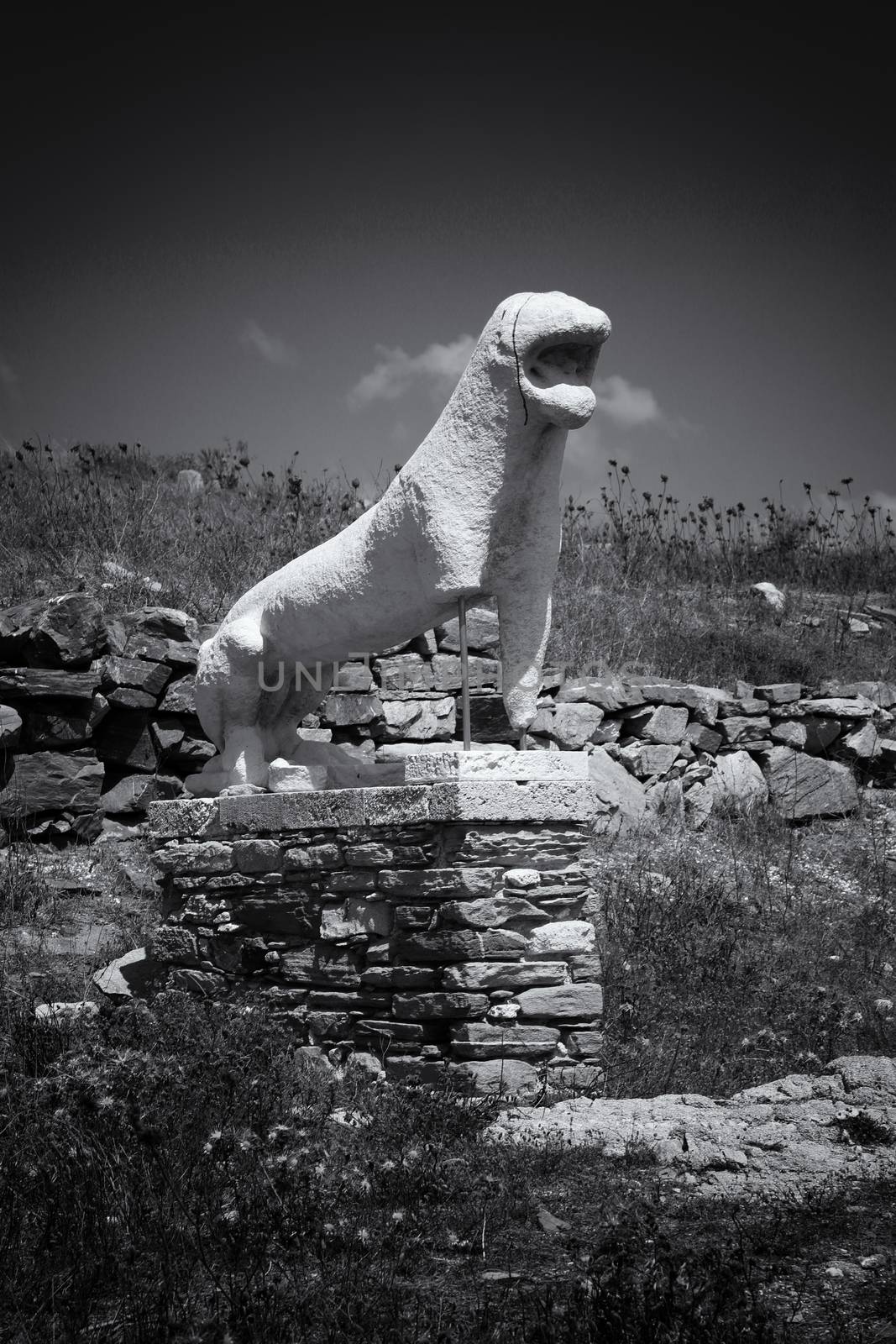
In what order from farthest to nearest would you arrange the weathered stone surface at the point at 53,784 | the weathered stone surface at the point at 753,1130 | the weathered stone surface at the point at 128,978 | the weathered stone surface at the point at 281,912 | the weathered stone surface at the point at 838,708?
the weathered stone surface at the point at 838,708
the weathered stone surface at the point at 53,784
the weathered stone surface at the point at 128,978
the weathered stone surface at the point at 281,912
the weathered stone surface at the point at 753,1130

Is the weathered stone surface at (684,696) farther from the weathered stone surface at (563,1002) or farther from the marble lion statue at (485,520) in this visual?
the weathered stone surface at (563,1002)

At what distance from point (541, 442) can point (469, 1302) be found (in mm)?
3359

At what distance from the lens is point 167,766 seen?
28.6ft

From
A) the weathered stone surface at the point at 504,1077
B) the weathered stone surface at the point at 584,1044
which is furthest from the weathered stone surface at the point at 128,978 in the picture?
the weathered stone surface at the point at 584,1044

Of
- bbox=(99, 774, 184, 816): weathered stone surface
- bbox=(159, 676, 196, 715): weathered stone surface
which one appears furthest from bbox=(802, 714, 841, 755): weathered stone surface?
bbox=(99, 774, 184, 816): weathered stone surface

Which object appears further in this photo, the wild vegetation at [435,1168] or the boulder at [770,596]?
the boulder at [770,596]

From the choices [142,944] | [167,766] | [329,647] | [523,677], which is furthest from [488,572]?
[167,766]

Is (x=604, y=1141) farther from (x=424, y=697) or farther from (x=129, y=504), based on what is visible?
(x=129, y=504)

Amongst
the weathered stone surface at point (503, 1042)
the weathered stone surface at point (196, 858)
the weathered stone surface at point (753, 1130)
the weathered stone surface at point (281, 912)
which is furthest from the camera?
the weathered stone surface at point (196, 858)

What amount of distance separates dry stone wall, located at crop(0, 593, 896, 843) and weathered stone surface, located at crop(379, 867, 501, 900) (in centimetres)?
234

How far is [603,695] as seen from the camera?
9.35 meters

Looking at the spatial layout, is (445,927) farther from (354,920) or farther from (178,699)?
(178,699)

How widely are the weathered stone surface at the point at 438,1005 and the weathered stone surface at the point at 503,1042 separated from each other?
0.20 feet

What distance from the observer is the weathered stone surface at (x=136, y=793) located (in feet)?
27.6
